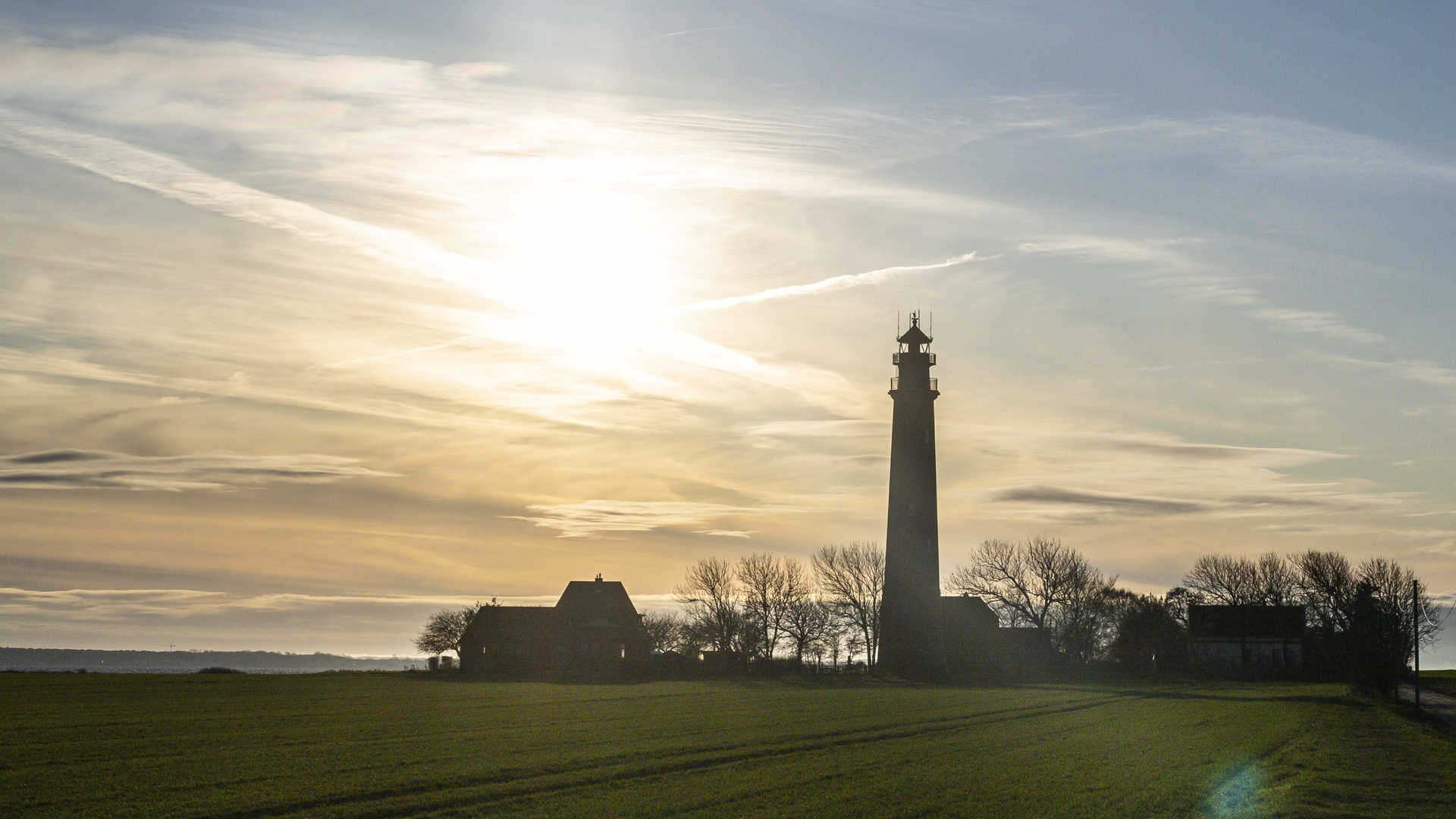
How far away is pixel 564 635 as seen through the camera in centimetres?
10212

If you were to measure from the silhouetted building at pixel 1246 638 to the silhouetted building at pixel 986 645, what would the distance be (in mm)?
16282

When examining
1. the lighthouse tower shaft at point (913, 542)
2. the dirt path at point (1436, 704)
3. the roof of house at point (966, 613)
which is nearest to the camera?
the dirt path at point (1436, 704)

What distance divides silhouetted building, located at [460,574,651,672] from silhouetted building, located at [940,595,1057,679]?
2613cm

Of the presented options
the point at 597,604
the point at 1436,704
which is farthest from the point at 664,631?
the point at 1436,704

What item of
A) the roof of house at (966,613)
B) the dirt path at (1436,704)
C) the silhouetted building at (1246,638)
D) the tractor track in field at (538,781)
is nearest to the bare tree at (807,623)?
the roof of house at (966,613)

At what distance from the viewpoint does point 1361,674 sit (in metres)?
65.3

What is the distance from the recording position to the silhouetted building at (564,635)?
98938mm

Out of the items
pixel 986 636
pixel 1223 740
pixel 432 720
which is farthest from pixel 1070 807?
pixel 986 636

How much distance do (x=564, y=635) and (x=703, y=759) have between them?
76153 millimetres

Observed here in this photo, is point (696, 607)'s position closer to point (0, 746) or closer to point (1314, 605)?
point (1314, 605)

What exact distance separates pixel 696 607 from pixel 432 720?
2625 inches

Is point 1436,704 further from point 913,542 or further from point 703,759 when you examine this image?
point 703,759

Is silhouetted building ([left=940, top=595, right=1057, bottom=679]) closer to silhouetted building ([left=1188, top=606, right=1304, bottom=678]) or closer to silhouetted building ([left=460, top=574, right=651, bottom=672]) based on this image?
silhouetted building ([left=1188, top=606, right=1304, bottom=678])

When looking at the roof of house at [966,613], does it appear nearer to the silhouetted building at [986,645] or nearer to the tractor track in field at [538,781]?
the silhouetted building at [986,645]
